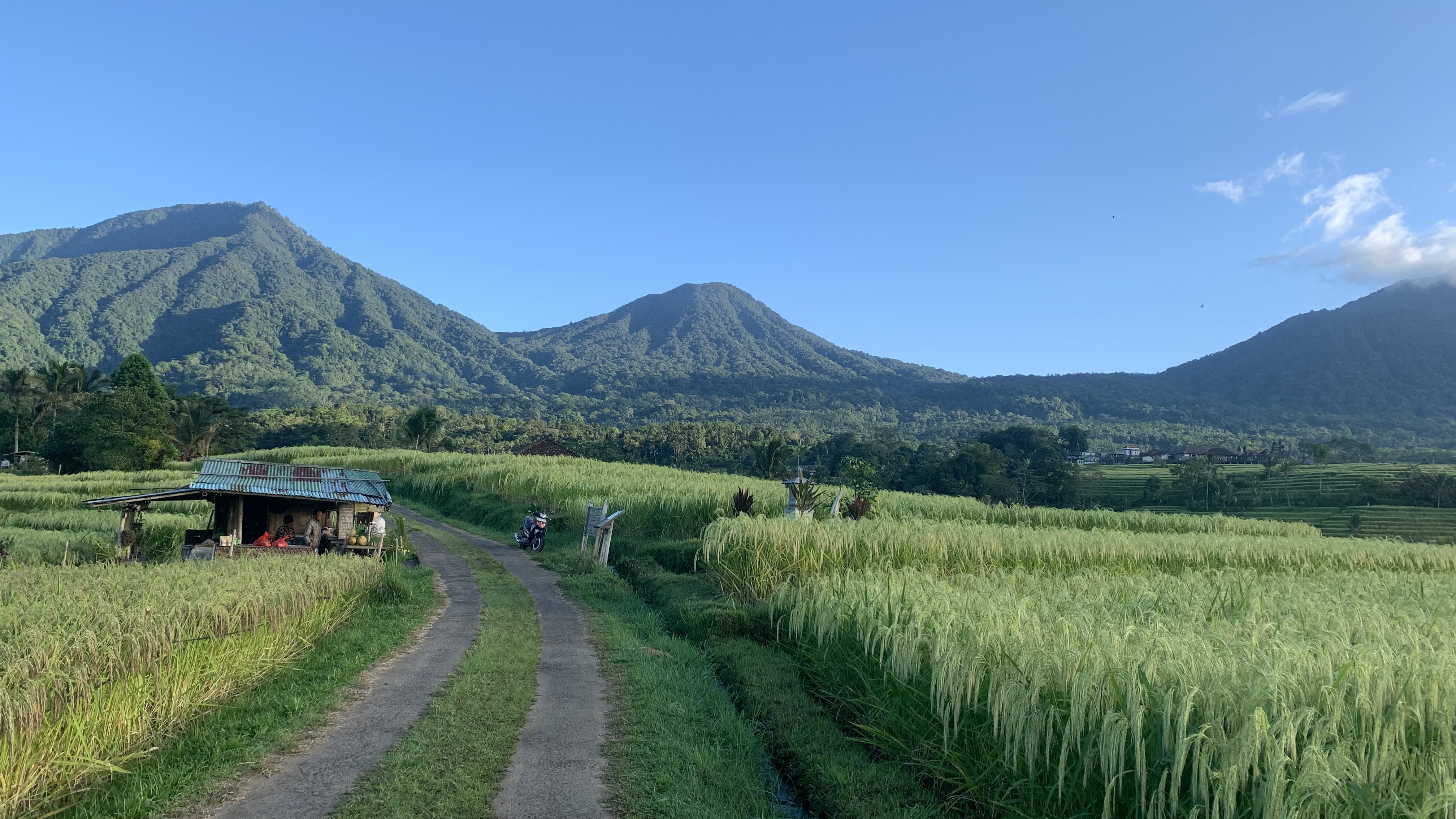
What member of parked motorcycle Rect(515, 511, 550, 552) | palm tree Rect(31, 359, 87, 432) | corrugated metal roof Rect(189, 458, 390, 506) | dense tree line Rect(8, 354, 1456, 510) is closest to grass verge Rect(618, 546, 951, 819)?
parked motorcycle Rect(515, 511, 550, 552)

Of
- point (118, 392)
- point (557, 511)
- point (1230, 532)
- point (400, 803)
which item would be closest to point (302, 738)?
point (400, 803)

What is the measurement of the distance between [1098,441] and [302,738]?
557 ft

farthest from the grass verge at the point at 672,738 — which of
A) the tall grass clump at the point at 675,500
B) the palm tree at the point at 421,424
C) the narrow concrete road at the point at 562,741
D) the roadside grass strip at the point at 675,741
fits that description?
the palm tree at the point at 421,424

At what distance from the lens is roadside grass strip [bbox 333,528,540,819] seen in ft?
17.3

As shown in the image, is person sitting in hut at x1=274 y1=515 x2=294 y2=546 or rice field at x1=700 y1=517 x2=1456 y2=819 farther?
person sitting in hut at x1=274 y1=515 x2=294 y2=546

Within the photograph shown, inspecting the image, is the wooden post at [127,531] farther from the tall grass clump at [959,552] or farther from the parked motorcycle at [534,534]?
the tall grass clump at [959,552]

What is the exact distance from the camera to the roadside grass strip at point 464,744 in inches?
208

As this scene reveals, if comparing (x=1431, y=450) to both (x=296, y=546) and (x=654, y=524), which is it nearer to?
(x=654, y=524)

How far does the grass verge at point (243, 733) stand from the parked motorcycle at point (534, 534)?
10.00m

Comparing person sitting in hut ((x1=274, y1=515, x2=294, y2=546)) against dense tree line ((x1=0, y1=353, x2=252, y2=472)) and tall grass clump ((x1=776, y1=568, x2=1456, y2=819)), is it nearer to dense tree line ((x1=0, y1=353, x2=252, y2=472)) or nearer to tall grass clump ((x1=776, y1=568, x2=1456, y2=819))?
tall grass clump ((x1=776, y1=568, x2=1456, y2=819))

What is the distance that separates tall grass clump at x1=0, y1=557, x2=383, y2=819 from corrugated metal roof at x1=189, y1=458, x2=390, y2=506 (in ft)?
21.4

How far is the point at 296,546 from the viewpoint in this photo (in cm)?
1670

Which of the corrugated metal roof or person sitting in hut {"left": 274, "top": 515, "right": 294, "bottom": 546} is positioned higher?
the corrugated metal roof

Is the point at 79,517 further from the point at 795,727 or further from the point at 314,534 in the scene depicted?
the point at 795,727
